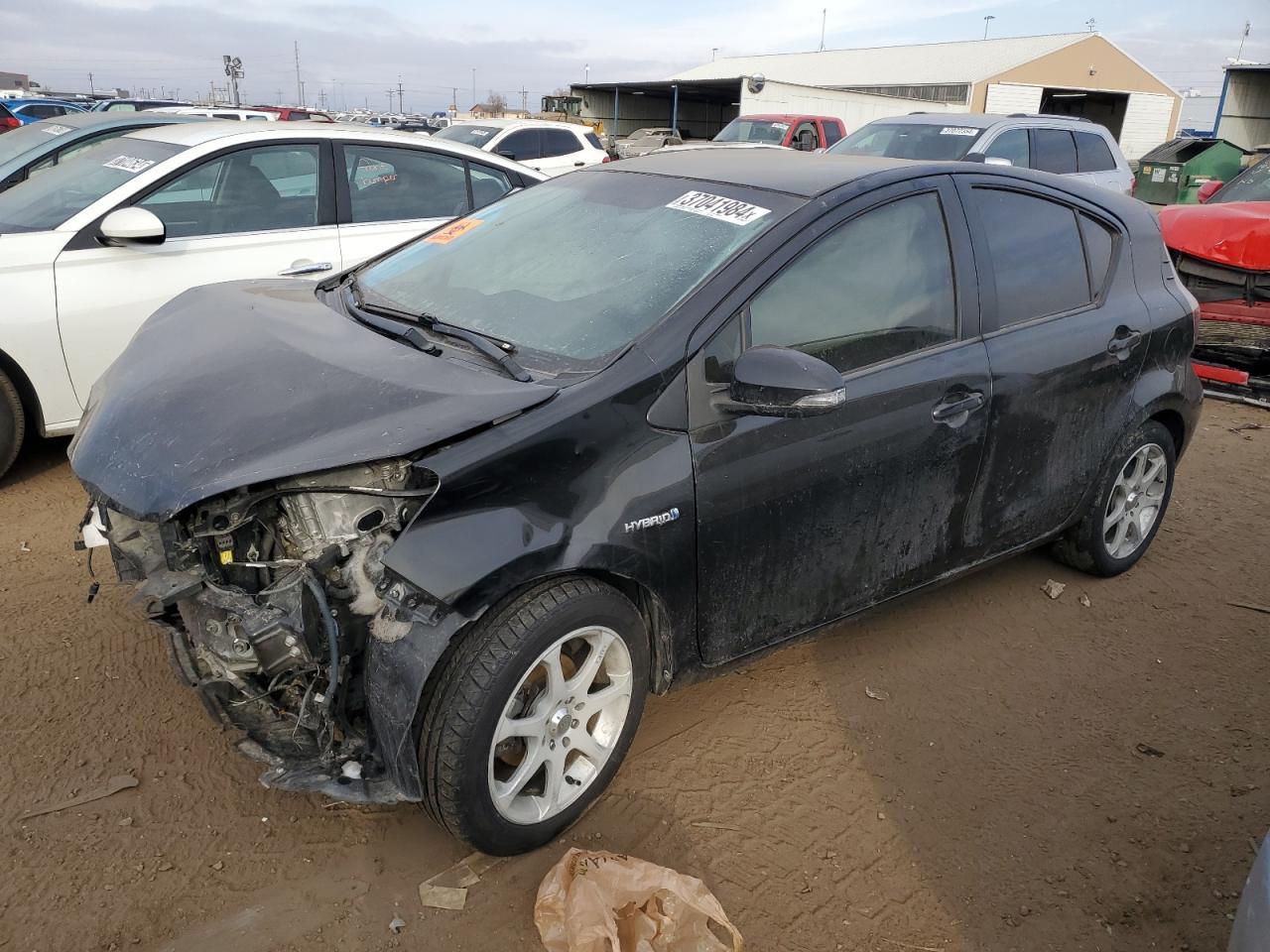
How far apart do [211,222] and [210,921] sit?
12.3ft

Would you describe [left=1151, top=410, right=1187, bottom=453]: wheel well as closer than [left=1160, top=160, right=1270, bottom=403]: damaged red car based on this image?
Yes

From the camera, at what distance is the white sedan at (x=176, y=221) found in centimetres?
438

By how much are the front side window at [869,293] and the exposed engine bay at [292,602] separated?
118 cm

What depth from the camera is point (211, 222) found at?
4934 mm

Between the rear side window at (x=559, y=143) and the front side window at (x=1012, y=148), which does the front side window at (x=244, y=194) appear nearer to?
the front side window at (x=1012, y=148)

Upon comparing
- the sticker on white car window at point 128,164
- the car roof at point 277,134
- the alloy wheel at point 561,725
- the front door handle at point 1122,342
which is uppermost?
the car roof at point 277,134

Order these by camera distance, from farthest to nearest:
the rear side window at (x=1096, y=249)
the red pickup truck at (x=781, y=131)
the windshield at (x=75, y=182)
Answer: the red pickup truck at (x=781, y=131) → the windshield at (x=75, y=182) → the rear side window at (x=1096, y=249)

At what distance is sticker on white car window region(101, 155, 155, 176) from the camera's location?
4.84 metres

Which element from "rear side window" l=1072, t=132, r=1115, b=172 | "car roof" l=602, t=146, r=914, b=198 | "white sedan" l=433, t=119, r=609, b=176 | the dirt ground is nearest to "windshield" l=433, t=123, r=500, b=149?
"white sedan" l=433, t=119, r=609, b=176

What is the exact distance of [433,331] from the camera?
287 cm

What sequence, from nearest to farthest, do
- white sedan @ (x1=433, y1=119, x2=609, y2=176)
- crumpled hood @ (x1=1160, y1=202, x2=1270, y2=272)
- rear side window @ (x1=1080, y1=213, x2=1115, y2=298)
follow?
1. rear side window @ (x1=1080, y1=213, x2=1115, y2=298)
2. crumpled hood @ (x1=1160, y1=202, x2=1270, y2=272)
3. white sedan @ (x1=433, y1=119, x2=609, y2=176)

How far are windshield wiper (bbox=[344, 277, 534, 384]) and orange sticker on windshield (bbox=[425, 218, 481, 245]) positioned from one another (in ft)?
1.59

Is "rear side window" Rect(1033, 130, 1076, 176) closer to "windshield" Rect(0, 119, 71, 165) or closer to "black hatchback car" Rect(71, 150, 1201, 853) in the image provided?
"black hatchback car" Rect(71, 150, 1201, 853)

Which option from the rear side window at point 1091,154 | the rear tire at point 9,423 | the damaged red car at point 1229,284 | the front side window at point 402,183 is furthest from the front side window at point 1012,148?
the rear tire at point 9,423
